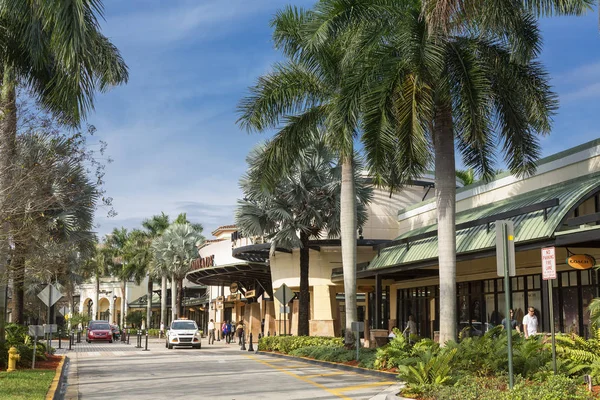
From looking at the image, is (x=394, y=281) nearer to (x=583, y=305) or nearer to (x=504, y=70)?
(x=583, y=305)

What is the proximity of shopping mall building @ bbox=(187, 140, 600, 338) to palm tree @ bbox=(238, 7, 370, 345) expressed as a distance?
315cm

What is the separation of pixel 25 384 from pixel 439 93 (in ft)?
38.2

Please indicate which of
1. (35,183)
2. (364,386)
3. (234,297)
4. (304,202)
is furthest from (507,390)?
(234,297)

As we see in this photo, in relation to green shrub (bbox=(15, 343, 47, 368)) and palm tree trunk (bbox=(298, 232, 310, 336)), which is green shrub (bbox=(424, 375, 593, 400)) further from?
palm tree trunk (bbox=(298, 232, 310, 336))

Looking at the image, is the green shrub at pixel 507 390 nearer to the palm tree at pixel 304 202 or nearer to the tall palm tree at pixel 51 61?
the tall palm tree at pixel 51 61

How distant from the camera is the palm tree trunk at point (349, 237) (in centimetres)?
2403

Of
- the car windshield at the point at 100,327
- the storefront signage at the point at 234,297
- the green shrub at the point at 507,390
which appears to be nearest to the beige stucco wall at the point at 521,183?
the green shrub at the point at 507,390

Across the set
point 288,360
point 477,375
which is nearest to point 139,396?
point 477,375

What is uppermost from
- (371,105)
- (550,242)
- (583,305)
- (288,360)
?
(371,105)

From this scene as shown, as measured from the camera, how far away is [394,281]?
1451 inches

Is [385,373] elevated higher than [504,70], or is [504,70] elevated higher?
[504,70]

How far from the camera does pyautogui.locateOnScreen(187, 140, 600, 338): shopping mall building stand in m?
19.7

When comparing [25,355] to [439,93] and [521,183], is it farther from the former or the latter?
[521,183]

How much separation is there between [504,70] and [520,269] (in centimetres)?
901
